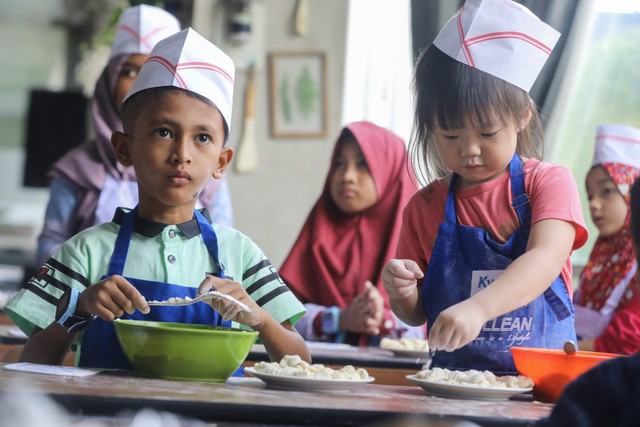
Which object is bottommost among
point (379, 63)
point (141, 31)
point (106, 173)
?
point (106, 173)

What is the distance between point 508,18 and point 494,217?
0.41m

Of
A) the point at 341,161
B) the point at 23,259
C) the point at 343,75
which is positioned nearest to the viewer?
the point at 341,161

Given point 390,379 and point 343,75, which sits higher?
point 343,75

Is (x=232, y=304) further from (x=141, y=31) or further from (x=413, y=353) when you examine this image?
(x=141, y=31)

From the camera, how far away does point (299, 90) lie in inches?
238

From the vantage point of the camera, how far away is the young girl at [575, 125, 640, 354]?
404 centimetres

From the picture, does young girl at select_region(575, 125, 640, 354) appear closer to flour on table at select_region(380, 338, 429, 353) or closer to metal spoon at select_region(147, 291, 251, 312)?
flour on table at select_region(380, 338, 429, 353)

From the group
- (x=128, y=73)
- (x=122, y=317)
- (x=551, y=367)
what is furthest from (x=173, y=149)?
(x=128, y=73)

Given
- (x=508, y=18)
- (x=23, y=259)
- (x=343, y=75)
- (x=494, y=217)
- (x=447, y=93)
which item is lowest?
(x=23, y=259)

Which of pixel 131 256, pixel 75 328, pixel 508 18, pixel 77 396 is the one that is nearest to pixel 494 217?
pixel 508 18

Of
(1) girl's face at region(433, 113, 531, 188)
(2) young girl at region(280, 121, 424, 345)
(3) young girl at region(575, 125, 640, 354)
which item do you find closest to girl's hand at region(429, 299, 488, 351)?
(1) girl's face at region(433, 113, 531, 188)

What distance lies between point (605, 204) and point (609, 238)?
0.16 metres

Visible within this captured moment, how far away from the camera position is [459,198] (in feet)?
6.97

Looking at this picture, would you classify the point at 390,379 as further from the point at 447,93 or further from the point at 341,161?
the point at 341,161
